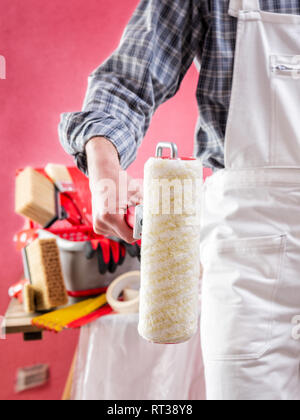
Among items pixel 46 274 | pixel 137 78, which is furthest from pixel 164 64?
pixel 46 274

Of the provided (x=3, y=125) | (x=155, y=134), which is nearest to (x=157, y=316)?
(x=3, y=125)

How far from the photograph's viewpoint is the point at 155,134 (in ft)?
2.58

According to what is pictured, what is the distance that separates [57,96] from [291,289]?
505 mm

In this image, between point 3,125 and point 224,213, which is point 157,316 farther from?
point 3,125

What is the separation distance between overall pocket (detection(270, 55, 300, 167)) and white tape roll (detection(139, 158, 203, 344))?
23 cm

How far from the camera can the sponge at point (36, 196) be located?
0.60 m

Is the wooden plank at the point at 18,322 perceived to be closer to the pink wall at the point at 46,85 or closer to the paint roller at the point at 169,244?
the pink wall at the point at 46,85

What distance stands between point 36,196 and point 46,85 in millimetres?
206

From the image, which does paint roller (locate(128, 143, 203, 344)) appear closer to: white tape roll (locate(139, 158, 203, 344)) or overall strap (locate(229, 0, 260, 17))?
white tape roll (locate(139, 158, 203, 344))

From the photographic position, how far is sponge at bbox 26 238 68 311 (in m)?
0.77

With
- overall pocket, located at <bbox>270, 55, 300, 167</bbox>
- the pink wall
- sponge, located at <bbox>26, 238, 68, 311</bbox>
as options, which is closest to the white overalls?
overall pocket, located at <bbox>270, 55, 300, 167</bbox>

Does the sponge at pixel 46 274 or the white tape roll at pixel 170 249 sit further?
the sponge at pixel 46 274

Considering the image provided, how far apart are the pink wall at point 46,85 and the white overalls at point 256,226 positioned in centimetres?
13

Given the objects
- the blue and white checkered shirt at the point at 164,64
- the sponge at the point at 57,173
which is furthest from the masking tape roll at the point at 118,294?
the blue and white checkered shirt at the point at 164,64
